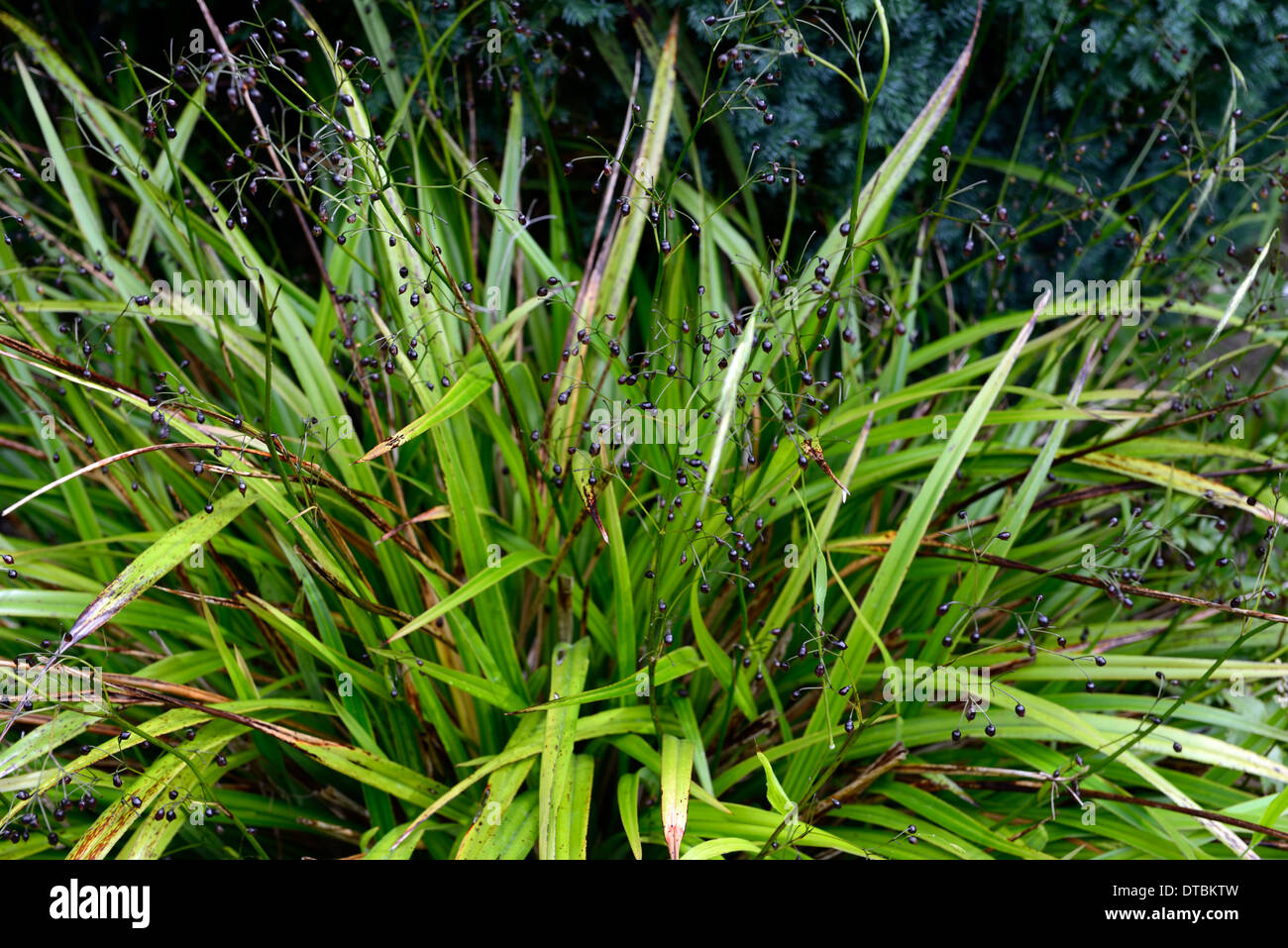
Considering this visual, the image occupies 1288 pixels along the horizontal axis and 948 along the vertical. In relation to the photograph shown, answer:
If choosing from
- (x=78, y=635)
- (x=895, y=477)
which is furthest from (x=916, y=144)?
(x=78, y=635)

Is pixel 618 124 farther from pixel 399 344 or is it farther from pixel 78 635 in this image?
Result: pixel 78 635

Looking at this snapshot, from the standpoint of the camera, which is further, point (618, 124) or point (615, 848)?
point (618, 124)

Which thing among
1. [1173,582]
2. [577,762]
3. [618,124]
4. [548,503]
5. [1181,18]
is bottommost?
[577,762]

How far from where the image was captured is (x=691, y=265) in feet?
8.00

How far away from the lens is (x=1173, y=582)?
2.13 metres

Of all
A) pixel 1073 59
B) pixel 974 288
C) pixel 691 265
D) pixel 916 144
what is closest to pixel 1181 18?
pixel 1073 59

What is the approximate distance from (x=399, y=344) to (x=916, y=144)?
3.65 ft

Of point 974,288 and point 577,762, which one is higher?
point 974,288

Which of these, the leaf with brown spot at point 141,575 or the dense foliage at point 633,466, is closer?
the leaf with brown spot at point 141,575

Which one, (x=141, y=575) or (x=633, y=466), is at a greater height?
(x=633, y=466)

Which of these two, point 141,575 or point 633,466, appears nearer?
point 141,575

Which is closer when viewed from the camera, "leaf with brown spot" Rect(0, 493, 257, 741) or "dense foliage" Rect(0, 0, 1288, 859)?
"leaf with brown spot" Rect(0, 493, 257, 741)

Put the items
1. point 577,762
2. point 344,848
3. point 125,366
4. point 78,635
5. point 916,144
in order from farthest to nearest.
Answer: point 125,366
point 344,848
point 916,144
point 577,762
point 78,635

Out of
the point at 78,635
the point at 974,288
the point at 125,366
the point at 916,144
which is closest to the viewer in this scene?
the point at 78,635
